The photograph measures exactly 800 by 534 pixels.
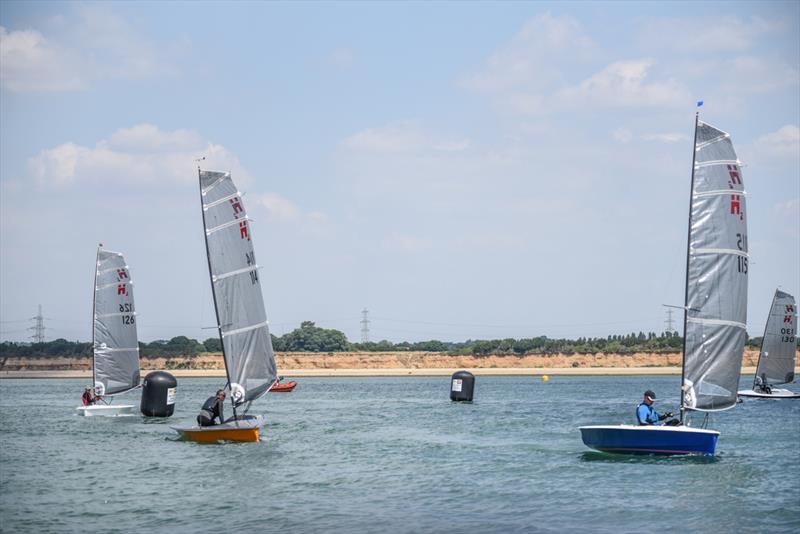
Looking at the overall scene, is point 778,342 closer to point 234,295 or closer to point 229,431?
point 234,295

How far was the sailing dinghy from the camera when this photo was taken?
31.0m

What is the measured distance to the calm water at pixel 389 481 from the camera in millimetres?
23422

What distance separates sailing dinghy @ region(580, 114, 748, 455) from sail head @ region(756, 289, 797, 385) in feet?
124

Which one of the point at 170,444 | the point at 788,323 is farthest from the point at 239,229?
the point at 788,323

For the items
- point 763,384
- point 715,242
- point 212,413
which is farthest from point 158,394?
point 763,384

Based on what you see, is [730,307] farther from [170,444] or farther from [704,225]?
[170,444]

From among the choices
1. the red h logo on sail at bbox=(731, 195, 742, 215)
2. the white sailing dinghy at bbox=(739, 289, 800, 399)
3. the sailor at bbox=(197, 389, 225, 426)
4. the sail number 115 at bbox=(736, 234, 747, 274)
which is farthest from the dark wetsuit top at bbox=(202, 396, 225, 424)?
the white sailing dinghy at bbox=(739, 289, 800, 399)

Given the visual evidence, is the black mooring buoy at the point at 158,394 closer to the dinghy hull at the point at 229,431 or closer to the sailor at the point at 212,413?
the dinghy hull at the point at 229,431

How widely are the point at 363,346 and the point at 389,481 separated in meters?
143

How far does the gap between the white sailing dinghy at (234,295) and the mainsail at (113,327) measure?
19106 millimetres

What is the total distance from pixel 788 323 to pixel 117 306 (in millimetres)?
42790

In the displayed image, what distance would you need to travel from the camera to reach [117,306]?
56.2m

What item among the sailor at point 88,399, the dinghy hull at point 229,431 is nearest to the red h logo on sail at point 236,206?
the dinghy hull at point 229,431

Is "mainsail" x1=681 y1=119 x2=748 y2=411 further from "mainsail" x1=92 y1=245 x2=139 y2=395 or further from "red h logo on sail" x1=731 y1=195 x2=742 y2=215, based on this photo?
"mainsail" x1=92 y1=245 x2=139 y2=395
